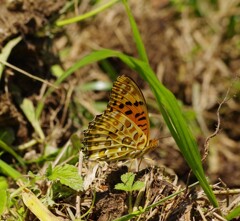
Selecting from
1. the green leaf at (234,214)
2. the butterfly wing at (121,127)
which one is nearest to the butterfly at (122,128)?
the butterfly wing at (121,127)

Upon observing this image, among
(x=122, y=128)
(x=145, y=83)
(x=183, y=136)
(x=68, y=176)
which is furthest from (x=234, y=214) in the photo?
(x=145, y=83)

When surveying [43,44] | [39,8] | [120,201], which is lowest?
[120,201]

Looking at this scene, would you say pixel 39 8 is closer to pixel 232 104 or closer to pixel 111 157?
pixel 111 157

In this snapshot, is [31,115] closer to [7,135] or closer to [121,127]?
[7,135]

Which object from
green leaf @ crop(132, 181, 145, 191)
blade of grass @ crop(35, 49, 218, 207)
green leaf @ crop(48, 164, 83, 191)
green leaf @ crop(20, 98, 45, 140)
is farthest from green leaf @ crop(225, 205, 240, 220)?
green leaf @ crop(20, 98, 45, 140)

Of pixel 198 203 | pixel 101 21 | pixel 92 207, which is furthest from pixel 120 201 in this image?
pixel 101 21

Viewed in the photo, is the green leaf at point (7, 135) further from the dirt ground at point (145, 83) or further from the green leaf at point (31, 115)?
the green leaf at point (31, 115)
